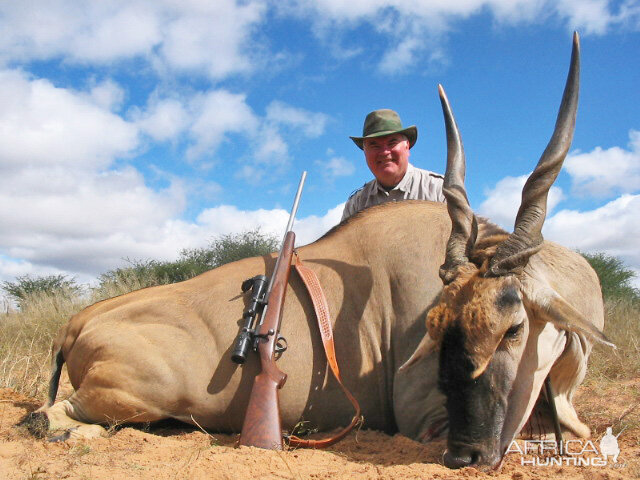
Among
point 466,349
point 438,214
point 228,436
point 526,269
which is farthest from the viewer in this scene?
point 438,214

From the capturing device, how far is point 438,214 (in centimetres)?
405

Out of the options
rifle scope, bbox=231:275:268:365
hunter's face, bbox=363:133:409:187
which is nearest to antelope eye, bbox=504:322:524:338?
rifle scope, bbox=231:275:268:365

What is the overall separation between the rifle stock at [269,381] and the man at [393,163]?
243 cm

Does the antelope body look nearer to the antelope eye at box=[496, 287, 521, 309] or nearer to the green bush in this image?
the antelope eye at box=[496, 287, 521, 309]

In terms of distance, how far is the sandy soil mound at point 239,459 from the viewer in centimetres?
265

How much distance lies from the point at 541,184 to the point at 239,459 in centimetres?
216

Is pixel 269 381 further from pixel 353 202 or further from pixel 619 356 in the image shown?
pixel 619 356

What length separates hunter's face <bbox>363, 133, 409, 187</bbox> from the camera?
621 centimetres

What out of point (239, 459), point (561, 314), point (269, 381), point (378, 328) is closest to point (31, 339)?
point (269, 381)

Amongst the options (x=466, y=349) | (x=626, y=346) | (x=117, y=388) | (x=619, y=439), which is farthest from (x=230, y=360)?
(x=626, y=346)

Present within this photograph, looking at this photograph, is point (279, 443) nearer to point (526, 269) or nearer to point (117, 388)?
point (117, 388)

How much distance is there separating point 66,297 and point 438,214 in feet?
33.7

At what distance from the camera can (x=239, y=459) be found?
9.36 ft

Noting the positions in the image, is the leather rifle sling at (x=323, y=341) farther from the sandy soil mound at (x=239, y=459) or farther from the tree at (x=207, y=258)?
the tree at (x=207, y=258)
